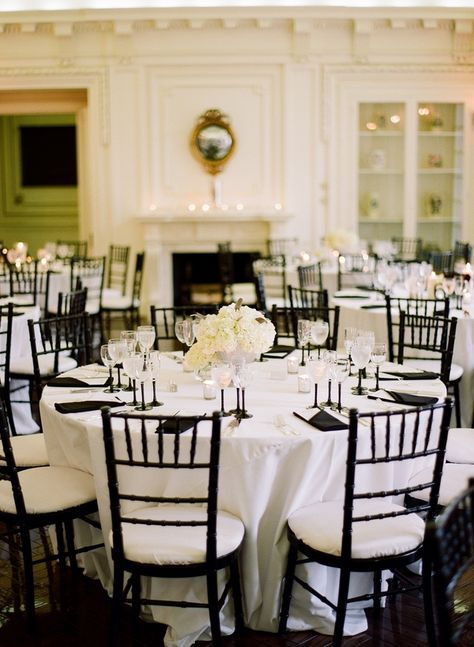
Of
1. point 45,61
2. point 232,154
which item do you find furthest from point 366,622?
point 45,61

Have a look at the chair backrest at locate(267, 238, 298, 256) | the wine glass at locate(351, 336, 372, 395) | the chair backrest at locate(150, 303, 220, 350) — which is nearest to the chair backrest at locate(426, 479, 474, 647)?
the wine glass at locate(351, 336, 372, 395)

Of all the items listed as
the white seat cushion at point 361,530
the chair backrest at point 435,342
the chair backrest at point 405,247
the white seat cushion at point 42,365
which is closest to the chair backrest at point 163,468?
the white seat cushion at point 361,530

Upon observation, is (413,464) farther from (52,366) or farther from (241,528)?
(52,366)

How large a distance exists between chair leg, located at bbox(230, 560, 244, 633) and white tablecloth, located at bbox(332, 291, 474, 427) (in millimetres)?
2720

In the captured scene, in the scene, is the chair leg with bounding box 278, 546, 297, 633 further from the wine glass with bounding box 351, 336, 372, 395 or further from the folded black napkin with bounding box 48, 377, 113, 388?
the folded black napkin with bounding box 48, 377, 113, 388

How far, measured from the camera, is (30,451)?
147 inches

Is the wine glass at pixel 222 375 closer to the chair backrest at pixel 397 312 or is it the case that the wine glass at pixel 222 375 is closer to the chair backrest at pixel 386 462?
the chair backrest at pixel 386 462

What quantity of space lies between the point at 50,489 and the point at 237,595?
0.84m

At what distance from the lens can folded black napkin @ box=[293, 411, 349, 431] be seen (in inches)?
121

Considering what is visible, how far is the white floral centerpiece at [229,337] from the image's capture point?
3.46m

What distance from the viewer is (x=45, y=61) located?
33.1 feet

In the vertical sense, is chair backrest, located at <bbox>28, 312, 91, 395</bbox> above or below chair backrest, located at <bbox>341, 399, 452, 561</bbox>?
above

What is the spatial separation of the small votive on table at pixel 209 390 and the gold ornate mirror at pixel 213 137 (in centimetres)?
705

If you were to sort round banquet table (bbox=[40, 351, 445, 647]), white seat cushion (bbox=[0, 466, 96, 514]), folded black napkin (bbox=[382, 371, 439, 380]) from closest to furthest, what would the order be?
round banquet table (bbox=[40, 351, 445, 647]), white seat cushion (bbox=[0, 466, 96, 514]), folded black napkin (bbox=[382, 371, 439, 380])
